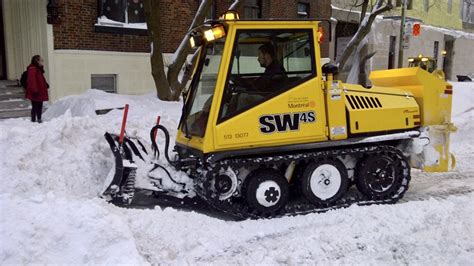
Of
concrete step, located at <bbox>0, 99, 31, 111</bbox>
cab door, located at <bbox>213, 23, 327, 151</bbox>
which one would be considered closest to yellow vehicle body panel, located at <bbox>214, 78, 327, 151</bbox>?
cab door, located at <bbox>213, 23, 327, 151</bbox>

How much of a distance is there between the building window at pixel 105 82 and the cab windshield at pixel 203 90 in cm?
772

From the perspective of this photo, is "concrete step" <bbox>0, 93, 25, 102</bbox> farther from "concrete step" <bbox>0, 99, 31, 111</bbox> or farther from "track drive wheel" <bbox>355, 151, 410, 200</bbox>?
"track drive wheel" <bbox>355, 151, 410, 200</bbox>

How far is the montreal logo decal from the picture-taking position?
5.63m

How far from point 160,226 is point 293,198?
6.50ft

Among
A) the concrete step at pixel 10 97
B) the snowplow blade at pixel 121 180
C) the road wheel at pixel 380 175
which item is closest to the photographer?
the snowplow blade at pixel 121 180

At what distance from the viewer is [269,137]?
5676mm

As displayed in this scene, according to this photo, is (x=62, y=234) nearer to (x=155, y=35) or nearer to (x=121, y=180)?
(x=121, y=180)

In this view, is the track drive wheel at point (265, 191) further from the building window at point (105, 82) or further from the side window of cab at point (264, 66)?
the building window at point (105, 82)

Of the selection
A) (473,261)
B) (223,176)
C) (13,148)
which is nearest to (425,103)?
(473,261)

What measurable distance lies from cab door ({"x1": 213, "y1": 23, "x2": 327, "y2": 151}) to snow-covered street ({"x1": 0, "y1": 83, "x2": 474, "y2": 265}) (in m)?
0.99

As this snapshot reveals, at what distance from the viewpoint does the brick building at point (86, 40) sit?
470 inches

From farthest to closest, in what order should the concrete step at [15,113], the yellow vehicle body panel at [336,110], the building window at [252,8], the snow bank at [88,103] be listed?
the building window at [252,8]
the concrete step at [15,113]
the snow bank at [88,103]
the yellow vehicle body panel at [336,110]

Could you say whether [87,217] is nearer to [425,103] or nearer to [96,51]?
[425,103]

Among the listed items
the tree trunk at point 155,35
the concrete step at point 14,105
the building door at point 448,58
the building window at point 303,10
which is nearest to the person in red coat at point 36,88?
the concrete step at point 14,105
